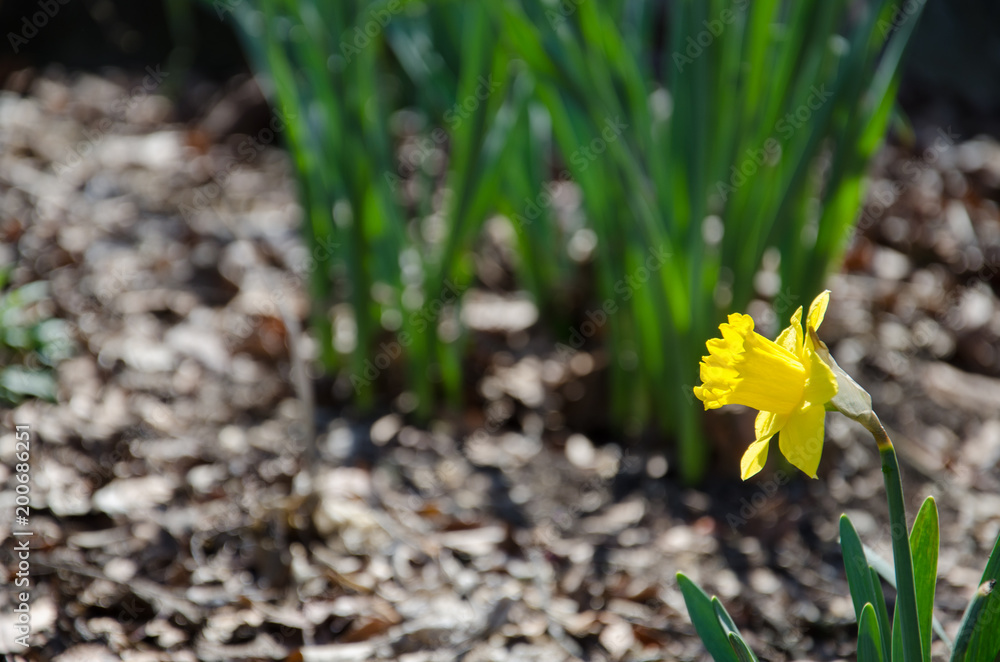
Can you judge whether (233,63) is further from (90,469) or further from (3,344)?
(90,469)

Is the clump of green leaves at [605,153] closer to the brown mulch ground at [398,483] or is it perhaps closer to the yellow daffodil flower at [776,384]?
the brown mulch ground at [398,483]

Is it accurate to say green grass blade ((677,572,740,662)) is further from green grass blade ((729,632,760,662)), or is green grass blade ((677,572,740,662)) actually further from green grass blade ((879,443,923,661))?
green grass blade ((879,443,923,661))
